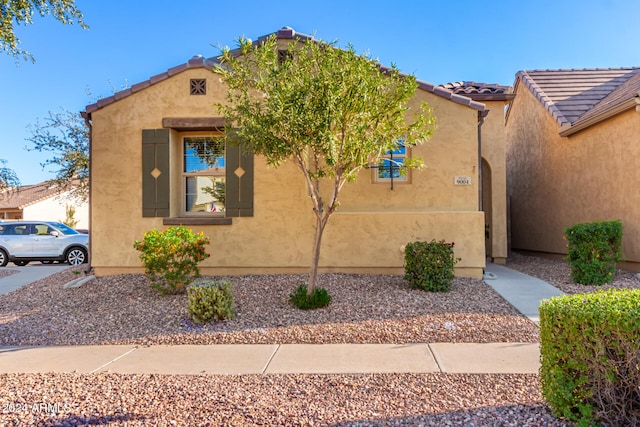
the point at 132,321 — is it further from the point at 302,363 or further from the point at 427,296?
the point at 427,296

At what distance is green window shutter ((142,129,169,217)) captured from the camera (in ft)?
28.7

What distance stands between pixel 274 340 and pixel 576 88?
1220 centimetres

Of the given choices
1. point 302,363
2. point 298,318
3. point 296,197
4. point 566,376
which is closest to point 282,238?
point 296,197

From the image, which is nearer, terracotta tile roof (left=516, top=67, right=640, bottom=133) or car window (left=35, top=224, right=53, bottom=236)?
terracotta tile roof (left=516, top=67, right=640, bottom=133)

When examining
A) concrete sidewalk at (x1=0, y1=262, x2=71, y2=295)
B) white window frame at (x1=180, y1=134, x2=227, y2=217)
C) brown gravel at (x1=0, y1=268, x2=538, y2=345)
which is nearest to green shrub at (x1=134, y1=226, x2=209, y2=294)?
brown gravel at (x1=0, y1=268, x2=538, y2=345)

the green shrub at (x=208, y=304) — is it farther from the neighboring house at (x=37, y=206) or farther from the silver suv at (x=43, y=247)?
the neighboring house at (x=37, y=206)

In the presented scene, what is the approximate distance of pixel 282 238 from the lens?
8688 mm

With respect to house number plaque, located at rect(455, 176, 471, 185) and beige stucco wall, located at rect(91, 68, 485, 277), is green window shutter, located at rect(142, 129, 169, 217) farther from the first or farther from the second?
house number plaque, located at rect(455, 176, 471, 185)

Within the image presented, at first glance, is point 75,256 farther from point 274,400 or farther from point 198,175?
point 274,400

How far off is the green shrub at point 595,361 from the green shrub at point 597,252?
18.2 ft

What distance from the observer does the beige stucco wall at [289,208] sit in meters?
8.55

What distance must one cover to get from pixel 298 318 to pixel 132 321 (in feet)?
8.29

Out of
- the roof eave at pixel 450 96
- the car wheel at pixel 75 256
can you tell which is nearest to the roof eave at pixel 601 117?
the roof eave at pixel 450 96

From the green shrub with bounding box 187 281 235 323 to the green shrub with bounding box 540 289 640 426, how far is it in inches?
169
